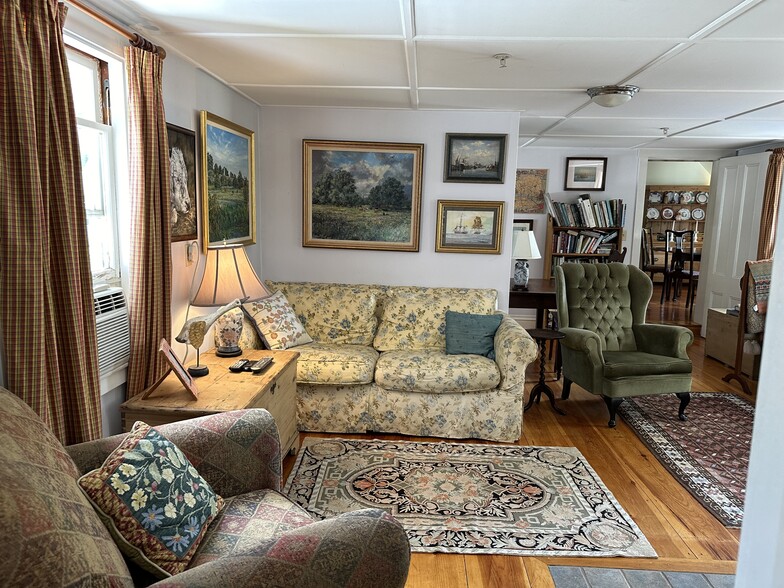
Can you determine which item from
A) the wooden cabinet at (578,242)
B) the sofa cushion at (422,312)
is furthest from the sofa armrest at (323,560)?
the wooden cabinet at (578,242)

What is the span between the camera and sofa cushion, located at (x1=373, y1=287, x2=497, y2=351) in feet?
13.0

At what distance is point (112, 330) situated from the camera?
7.70 feet

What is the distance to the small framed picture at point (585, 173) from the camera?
6516mm

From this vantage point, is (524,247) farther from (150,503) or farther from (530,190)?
(150,503)

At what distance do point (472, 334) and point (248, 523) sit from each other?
2.36 meters

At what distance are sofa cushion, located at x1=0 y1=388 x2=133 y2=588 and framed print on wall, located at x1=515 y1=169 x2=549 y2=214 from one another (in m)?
5.99

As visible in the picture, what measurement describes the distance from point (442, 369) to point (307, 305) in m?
1.18

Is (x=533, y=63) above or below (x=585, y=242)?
above

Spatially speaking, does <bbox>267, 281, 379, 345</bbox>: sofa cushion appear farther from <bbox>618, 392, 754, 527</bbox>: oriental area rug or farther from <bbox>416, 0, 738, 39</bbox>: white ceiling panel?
<bbox>416, 0, 738, 39</bbox>: white ceiling panel

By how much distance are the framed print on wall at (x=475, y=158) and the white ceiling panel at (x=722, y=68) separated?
1250mm

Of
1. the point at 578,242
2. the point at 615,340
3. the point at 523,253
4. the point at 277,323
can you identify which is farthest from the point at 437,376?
the point at 578,242

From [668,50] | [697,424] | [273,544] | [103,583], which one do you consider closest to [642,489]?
[697,424]

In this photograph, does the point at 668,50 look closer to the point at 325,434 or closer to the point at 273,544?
the point at 273,544

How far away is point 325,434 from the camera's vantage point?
11.8 ft
